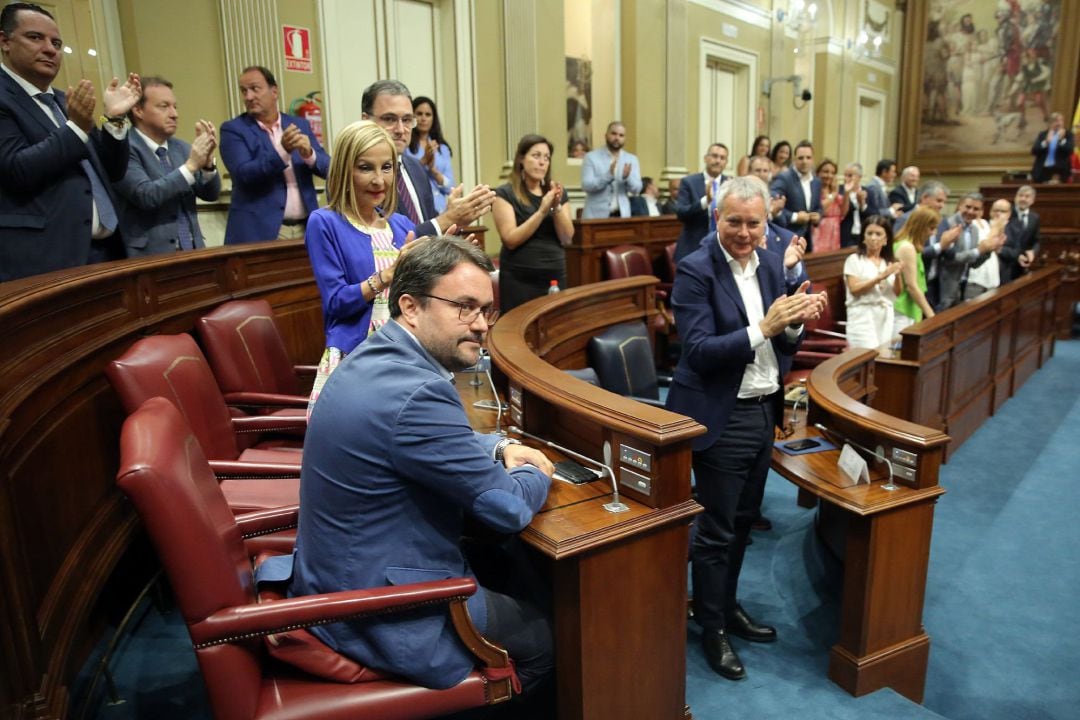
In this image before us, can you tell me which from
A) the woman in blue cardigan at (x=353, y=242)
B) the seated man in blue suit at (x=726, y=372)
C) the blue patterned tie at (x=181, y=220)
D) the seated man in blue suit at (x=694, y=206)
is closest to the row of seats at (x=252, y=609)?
the woman in blue cardigan at (x=353, y=242)

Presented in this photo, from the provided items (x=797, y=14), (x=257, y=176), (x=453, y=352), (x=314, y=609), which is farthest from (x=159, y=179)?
(x=797, y=14)

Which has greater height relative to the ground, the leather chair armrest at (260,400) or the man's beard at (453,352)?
the man's beard at (453,352)

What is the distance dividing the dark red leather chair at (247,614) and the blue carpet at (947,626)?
78 cm

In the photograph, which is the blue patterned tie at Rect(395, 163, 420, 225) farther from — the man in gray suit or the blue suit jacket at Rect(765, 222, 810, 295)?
the blue suit jacket at Rect(765, 222, 810, 295)

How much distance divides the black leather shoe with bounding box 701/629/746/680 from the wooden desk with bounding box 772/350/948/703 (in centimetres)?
31

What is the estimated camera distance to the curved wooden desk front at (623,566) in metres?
1.62

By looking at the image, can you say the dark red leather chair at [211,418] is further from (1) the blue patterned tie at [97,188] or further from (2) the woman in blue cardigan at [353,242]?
(1) the blue patterned tie at [97,188]

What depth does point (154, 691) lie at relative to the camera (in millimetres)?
2145

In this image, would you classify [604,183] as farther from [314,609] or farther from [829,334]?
[314,609]

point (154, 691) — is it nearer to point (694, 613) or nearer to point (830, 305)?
point (694, 613)

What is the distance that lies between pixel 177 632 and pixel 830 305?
4.47 m

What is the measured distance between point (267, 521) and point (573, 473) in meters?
0.73

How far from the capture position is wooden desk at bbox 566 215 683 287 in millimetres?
5953

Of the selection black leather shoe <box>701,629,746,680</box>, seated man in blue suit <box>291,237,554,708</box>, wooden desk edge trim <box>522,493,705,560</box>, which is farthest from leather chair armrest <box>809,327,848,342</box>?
seated man in blue suit <box>291,237,554,708</box>
